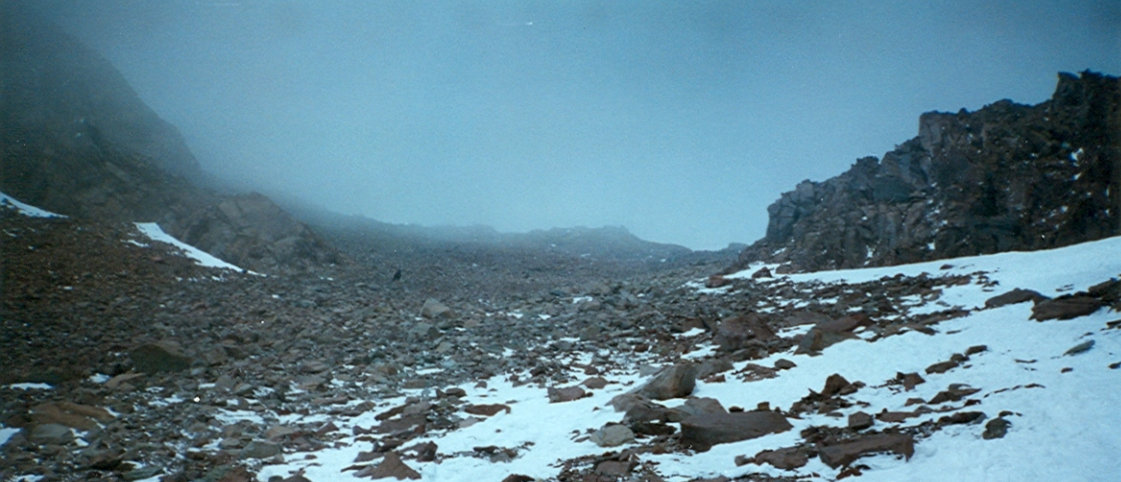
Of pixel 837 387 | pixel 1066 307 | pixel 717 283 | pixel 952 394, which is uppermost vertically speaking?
pixel 1066 307

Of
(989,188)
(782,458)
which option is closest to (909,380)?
(782,458)

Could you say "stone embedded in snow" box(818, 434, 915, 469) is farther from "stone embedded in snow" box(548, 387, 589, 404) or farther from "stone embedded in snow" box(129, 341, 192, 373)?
"stone embedded in snow" box(129, 341, 192, 373)

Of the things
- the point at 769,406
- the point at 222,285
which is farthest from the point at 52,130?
the point at 769,406

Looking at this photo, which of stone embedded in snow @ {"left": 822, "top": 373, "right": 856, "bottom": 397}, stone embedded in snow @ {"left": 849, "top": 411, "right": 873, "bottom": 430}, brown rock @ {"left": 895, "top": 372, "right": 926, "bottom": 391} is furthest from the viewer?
stone embedded in snow @ {"left": 822, "top": 373, "right": 856, "bottom": 397}

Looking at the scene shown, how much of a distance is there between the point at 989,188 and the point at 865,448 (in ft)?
87.1

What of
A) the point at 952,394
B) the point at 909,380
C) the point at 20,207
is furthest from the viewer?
the point at 20,207

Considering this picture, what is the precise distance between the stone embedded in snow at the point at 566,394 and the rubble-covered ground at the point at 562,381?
134 millimetres

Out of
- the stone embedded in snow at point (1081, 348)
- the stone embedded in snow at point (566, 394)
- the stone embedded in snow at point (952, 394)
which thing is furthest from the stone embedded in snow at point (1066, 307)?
the stone embedded in snow at point (566, 394)

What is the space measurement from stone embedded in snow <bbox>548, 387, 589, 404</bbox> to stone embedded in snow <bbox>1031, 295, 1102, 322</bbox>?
321 inches

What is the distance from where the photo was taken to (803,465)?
235 inches

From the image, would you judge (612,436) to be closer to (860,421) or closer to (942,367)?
(860,421)

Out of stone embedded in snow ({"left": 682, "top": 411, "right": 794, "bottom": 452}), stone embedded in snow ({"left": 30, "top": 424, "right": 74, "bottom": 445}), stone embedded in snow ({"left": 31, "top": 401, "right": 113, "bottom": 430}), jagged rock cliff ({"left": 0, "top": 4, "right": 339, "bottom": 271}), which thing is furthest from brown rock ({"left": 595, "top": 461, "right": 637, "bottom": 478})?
jagged rock cliff ({"left": 0, "top": 4, "right": 339, "bottom": 271})

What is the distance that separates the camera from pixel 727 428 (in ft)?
24.1

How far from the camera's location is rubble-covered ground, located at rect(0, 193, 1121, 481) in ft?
20.6
